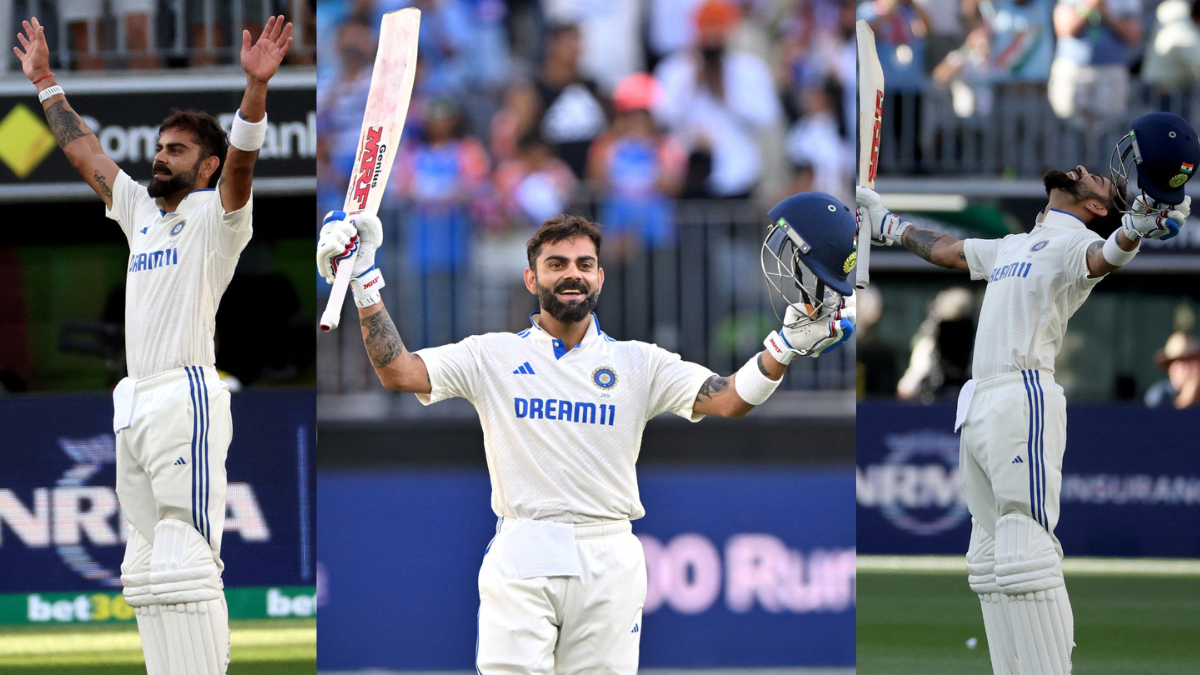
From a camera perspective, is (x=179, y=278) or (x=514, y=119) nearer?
(x=179, y=278)

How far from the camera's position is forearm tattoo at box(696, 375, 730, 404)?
381 centimetres

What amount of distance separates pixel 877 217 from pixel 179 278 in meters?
2.59

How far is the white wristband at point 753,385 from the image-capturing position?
370cm

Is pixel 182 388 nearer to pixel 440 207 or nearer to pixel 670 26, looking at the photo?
pixel 440 207

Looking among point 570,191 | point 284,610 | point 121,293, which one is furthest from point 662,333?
point 121,293

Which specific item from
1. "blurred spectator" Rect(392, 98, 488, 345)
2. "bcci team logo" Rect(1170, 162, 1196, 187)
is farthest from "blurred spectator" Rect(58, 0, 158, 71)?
"bcci team logo" Rect(1170, 162, 1196, 187)

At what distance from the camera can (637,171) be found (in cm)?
909

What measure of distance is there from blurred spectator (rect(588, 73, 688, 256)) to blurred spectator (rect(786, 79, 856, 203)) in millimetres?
853

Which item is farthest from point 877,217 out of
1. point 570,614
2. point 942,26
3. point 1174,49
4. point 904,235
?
point 1174,49

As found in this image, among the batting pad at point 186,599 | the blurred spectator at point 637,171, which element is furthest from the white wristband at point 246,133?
the blurred spectator at point 637,171

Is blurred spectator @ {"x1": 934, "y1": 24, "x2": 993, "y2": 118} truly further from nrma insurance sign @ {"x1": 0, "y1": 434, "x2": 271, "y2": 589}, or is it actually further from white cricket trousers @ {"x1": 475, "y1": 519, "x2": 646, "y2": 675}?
white cricket trousers @ {"x1": 475, "y1": 519, "x2": 646, "y2": 675}

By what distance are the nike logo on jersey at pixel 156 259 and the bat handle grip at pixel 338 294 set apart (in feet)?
3.71

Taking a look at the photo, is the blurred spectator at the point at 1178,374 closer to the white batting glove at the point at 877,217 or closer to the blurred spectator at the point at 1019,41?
the blurred spectator at the point at 1019,41

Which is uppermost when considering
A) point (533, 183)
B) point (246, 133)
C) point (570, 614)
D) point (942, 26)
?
point (942, 26)
